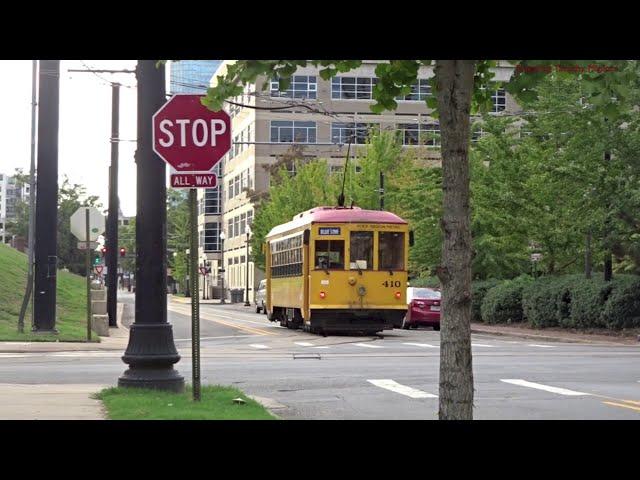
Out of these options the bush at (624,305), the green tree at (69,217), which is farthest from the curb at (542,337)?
the green tree at (69,217)

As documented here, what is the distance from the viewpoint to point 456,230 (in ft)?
23.5

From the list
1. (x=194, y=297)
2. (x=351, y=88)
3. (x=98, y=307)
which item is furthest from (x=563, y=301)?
(x=351, y=88)

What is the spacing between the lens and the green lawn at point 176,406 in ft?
34.3

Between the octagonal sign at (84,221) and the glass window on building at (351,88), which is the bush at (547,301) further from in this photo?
the glass window on building at (351,88)

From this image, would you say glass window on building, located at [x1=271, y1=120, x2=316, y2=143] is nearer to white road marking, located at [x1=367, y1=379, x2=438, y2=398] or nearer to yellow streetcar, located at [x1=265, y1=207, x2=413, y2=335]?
yellow streetcar, located at [x1=265, y1=207, x2=413, y2=335]

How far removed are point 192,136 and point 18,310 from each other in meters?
23.0

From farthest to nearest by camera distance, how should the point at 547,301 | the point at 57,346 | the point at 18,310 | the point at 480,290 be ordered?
1. the point at 480,290
2. the point at 547,301
3. the point at 18,310
4. the point at 57,346

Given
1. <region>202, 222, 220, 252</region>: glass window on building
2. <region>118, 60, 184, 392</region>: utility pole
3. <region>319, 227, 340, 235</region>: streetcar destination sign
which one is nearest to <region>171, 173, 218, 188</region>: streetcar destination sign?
<region>118, 60, 184, 392</region>: utility pole

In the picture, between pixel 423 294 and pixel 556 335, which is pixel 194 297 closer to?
pixel 556 335

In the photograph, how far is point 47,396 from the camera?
42.8 feet
